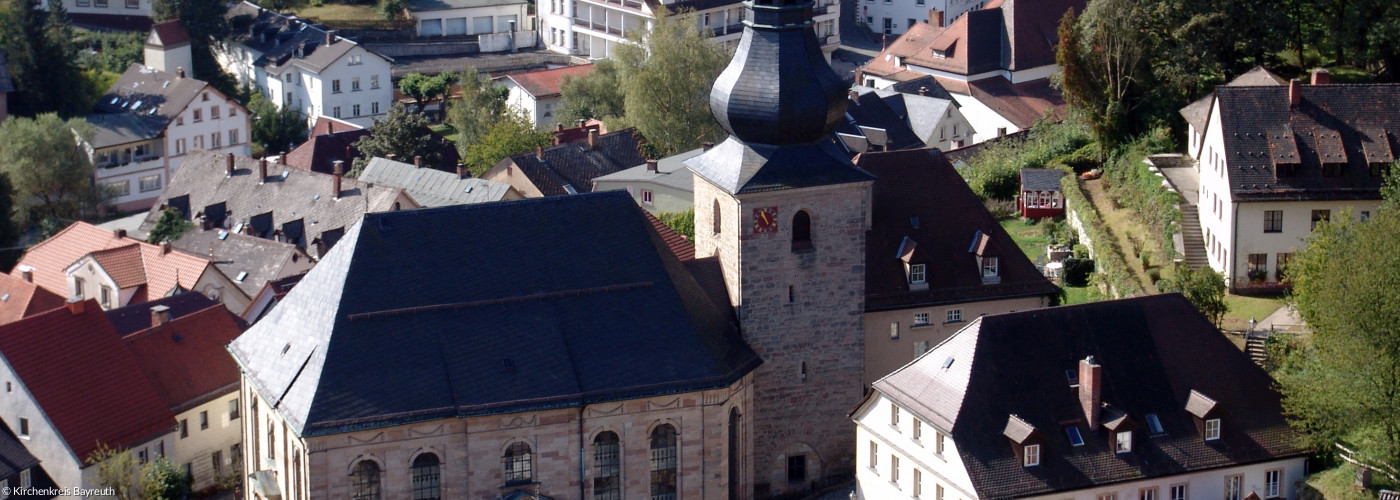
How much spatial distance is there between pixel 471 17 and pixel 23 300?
58.3 metres

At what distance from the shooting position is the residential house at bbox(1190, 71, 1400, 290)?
59531mm

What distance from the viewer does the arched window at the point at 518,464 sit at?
4788 centimetres

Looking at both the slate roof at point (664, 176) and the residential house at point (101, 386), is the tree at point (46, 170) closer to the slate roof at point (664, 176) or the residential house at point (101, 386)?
the slate roof at point (664, 176)

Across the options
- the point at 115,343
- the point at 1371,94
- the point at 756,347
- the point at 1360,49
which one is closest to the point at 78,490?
the point at 115,343

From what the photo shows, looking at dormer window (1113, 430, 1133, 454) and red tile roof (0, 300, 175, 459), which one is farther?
red tile roof (0, 300, 175, 459)

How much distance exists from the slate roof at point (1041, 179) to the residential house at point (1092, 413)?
22.5m

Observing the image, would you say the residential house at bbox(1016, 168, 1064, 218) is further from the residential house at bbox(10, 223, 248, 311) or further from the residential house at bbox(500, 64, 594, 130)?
the residential house at bbox(500, 64, 594, 130)

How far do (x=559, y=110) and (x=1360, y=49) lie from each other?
42.7m

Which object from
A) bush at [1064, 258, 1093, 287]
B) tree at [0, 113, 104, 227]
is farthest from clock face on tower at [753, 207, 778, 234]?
tree at [0, 113, 104, 227]

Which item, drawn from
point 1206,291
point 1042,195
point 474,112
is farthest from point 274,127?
point 1206,291

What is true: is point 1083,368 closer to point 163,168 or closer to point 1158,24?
point 1158,24

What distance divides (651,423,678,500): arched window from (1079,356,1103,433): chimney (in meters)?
9.72

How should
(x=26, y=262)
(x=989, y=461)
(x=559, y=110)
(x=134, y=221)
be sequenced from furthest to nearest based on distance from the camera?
(x=559, y=110) → (x=134, y=221) → (x=26, y=262) → (x=989, y=461)

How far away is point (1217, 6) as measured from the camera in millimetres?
71562
